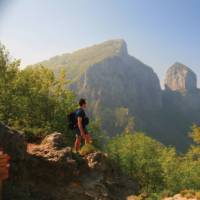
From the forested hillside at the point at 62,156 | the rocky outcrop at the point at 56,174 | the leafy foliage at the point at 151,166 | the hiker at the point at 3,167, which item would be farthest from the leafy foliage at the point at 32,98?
the hiker at the point at 3,167

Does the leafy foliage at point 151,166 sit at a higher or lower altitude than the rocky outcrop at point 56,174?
lower

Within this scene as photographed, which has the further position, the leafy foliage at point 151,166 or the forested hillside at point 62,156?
the leafy foliage at point 151,166

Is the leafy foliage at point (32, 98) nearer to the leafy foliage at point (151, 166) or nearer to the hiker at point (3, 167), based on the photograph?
the leafy foliage at point (151, 166)

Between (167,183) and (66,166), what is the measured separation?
140 ft

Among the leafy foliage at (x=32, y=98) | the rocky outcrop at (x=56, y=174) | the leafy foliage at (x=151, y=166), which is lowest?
the leafy foliage at (x=151, y=166)

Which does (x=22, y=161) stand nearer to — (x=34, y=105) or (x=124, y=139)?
(x=34, y=105)

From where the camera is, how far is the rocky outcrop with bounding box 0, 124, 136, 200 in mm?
13562

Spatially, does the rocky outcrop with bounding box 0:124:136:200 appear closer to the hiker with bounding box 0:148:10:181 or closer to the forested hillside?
the forested hillside

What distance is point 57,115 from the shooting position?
41.9 meters

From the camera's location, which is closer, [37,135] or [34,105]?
[37,135]

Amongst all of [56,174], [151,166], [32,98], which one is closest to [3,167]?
[56,174]

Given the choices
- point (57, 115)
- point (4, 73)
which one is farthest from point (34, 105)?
point (4, 73)

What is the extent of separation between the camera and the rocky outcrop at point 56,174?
13562 millimetres

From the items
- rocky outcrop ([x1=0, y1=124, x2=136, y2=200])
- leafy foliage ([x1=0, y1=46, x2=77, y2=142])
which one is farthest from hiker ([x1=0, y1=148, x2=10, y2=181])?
leafy foliage ([x1=0, y1=46, x2=77, y2=142])
